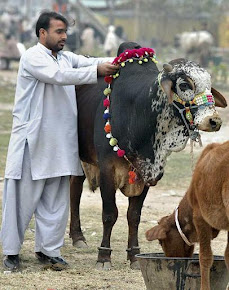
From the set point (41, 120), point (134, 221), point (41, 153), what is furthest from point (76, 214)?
point (41, 120)

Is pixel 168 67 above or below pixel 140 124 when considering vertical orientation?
above

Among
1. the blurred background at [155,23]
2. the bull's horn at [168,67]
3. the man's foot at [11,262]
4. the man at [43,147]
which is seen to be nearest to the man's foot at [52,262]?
the man at [43,147]

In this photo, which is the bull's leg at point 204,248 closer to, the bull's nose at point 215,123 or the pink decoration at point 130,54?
the bull's nose at point 215,123

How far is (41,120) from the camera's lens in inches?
281

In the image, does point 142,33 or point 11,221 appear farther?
point 142,33

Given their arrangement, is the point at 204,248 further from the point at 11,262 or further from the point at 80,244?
the point at 80,244

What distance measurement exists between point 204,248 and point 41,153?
193 centimetres

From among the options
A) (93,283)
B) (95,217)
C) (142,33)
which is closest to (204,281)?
(93,283)

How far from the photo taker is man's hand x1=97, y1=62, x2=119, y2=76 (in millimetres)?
7074

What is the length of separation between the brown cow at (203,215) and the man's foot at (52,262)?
127 centimetres

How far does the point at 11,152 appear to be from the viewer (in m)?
7.21

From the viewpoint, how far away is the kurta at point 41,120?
7113mm

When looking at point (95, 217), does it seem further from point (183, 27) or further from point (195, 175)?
point (183, 27)

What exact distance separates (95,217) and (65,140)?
265 centimetres
